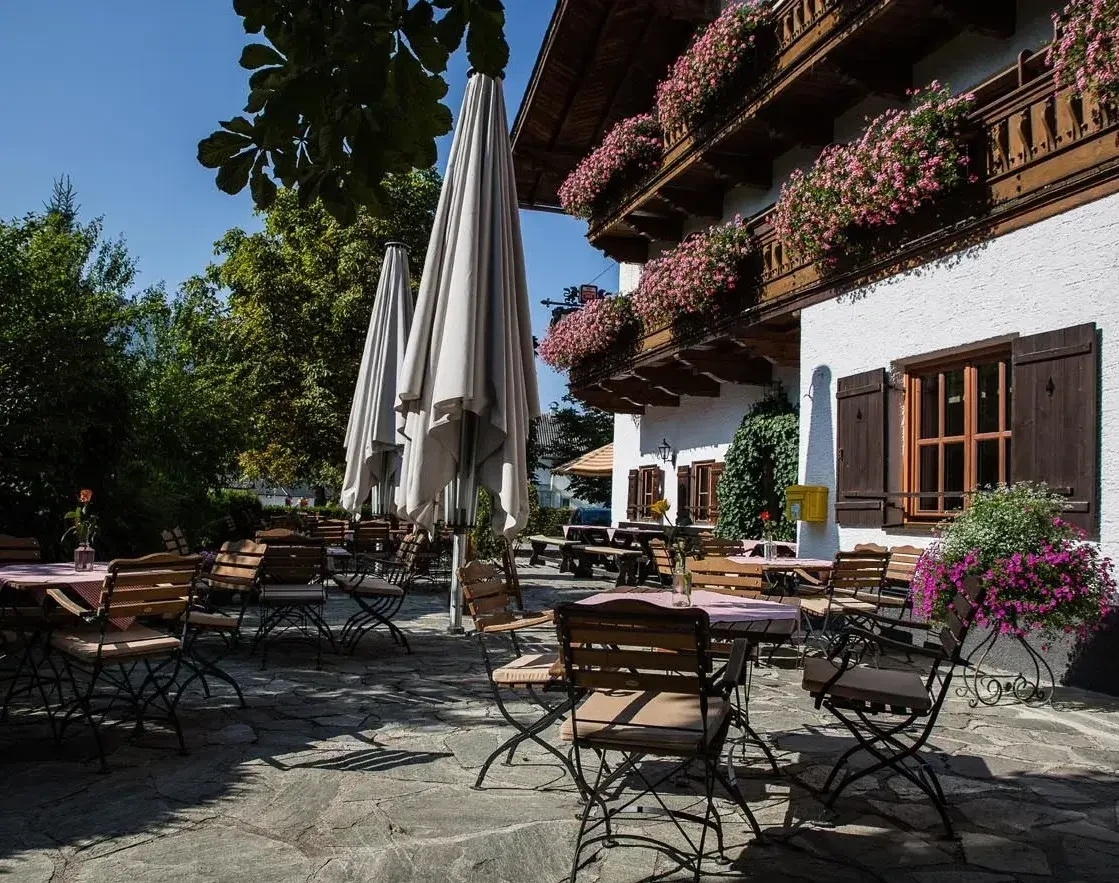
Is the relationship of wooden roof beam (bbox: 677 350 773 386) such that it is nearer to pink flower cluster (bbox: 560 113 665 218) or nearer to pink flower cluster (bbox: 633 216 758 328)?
pink flower cluster (bbox: 633 216 758 328)

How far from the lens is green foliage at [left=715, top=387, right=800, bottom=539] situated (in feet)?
38.8

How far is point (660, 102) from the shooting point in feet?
43.3

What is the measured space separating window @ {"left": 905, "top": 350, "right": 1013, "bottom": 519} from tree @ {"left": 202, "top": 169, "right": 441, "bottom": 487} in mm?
15006

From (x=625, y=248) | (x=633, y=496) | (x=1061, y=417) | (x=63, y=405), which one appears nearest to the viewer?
(x=1061, y=417)

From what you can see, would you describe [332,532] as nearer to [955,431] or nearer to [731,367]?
[731,367]

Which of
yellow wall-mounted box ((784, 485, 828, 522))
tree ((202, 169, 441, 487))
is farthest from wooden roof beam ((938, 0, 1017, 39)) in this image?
tree ((202, 169, 441, 487))

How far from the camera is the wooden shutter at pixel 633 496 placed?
1756 cm

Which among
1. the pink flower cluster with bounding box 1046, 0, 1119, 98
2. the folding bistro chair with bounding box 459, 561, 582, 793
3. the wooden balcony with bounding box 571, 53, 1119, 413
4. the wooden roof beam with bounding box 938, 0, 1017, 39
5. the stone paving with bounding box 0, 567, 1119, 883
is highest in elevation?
the wooden roof beam with bounding box 938, 0, 1017, 39

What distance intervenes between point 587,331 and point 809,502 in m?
6.33

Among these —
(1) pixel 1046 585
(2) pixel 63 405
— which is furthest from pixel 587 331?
(1) pixel 1046 585

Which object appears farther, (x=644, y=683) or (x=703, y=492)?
(x=703, y=492)

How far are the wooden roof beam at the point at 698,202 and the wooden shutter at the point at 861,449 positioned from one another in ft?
18.2

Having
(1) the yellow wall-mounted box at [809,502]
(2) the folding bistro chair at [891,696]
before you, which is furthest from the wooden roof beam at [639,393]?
(2) the folding bistro chair at [891,696]

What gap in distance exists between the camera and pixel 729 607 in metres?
4.52
